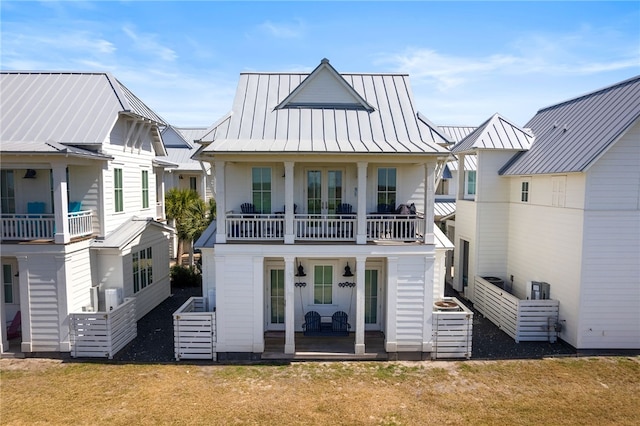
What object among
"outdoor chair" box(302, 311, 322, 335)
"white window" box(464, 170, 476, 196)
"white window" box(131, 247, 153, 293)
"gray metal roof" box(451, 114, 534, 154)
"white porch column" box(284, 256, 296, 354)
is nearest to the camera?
"white porch column" box(284, 256, 296, 354)

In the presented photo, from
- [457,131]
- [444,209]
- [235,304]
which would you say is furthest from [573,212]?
[457,131]

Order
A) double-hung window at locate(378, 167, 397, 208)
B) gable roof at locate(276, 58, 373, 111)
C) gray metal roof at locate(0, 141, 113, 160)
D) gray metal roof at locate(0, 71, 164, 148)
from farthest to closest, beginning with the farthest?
gable roof at locate(276, 58, 373, 111), double-hung window at locate(378, 167, 397, 208), gray metal roof at locate(0, 71, 164, 148), gray metal roof at locate(0, 141, 113, 160)

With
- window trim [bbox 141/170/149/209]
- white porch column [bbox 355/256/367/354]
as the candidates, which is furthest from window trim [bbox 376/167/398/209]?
window trim [bbox 141/170/149/209]

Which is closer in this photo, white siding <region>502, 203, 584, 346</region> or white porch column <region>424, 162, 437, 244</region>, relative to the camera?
white porch column <region>424, 162, 437, 244</region>

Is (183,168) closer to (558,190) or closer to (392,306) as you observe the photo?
(392,306)

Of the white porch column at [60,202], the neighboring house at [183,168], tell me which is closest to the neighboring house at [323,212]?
the white porch column at [60,202]

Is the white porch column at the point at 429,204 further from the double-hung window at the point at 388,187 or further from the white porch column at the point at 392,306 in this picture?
the double-hung window at the point at 388,187

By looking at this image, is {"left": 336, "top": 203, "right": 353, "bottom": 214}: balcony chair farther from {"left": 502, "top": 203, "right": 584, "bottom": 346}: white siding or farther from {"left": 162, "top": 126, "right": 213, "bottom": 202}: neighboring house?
{"left": 162, "top": 126, "right": 213, "bottom": 202}: neighboring house
